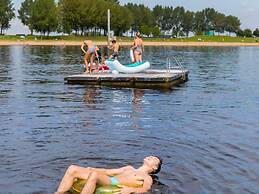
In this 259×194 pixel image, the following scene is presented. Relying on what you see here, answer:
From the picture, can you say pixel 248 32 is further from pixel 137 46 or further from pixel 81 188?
pixel 81 188

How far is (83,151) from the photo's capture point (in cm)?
1240

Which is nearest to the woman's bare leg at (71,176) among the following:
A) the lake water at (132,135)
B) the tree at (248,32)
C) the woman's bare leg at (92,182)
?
the woman's bare leg at (92,182)

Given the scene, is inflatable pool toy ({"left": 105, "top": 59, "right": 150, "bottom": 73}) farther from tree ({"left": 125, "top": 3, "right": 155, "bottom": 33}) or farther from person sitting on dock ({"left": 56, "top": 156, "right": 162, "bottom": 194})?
tree ({"left": 125, "top": 3, "right": 155, "bottom": 33})

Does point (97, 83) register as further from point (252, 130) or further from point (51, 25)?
point (51, 25)

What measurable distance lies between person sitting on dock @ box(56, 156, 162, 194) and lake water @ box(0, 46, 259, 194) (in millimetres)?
814

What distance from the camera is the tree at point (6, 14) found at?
470 feet

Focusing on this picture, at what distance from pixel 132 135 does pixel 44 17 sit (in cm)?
11377

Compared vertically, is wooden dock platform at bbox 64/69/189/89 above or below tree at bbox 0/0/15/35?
below

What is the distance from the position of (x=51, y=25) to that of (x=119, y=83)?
10185 centimetres

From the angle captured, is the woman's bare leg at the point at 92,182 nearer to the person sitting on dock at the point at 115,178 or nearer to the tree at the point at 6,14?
the person sitting on dock at the point at 115,178

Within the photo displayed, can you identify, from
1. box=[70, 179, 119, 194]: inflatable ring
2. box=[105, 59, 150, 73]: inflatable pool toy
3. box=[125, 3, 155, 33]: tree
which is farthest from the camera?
box=[125, 3, 155, 33]: tree

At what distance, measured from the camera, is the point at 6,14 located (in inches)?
5768

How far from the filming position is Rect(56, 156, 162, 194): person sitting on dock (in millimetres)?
8406

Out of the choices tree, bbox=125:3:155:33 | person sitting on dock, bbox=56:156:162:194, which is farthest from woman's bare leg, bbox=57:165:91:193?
tree, bbox=125:3:155:33
